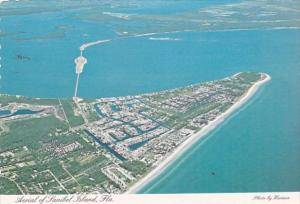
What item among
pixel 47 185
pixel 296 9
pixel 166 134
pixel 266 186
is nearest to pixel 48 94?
pixel 166 134

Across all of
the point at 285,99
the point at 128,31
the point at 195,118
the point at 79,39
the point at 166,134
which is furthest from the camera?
the point at 128,31

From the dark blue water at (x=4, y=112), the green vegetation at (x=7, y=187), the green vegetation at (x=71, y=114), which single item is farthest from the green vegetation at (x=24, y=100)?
the green vegetation at (x=7, y=187)

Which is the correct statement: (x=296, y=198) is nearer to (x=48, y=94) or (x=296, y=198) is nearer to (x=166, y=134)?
(x=166, y=134)

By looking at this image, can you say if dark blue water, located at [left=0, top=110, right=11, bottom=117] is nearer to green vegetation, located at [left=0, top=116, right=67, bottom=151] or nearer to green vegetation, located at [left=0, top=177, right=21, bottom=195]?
green vegetation, located at [left=0, top=116, right=67, bottom=151]

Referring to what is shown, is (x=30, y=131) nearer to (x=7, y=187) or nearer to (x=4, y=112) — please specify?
(x=4, y=112)

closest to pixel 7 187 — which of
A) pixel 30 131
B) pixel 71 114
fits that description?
pixel 30 131

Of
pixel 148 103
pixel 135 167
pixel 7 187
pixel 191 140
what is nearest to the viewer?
pixel 7 187
